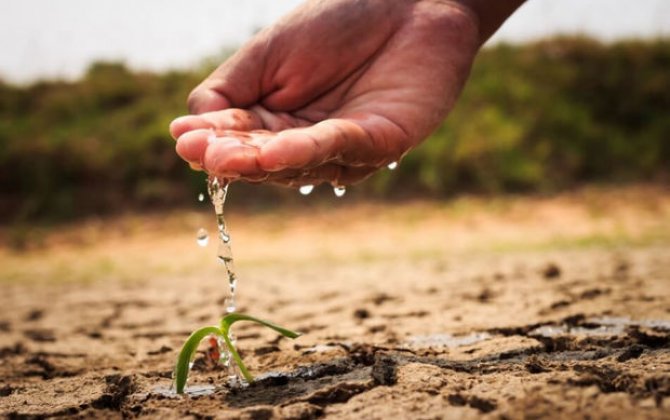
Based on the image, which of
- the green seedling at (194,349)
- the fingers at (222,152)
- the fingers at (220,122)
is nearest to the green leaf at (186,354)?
the green seedling at (194,349)

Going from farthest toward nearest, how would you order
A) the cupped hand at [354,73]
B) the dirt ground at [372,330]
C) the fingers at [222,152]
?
the cupped hand at [354,73] < the fingers at [222,152] < the dirt ground at [372,330]

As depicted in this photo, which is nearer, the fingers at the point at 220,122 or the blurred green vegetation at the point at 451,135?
the fingers at the point at 220,122

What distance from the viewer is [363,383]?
171cm

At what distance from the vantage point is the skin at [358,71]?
2.24 m

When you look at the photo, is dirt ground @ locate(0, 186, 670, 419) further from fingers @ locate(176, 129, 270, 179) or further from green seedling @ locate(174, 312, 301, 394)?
fingers @ locate(176, 129, 270, 179)

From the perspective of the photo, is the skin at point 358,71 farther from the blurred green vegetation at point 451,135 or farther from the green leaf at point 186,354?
the blurred green vegetation at point 451,135

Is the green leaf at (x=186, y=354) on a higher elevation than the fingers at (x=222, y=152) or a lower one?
lower

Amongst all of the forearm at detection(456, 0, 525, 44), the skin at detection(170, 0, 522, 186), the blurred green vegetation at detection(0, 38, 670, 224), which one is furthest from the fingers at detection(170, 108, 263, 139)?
the blurred green vegetation at detection(0, 38, 670, 224)

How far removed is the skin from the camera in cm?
224

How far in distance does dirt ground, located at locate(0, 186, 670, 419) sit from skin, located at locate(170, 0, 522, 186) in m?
0.62

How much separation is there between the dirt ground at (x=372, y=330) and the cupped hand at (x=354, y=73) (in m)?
0.61

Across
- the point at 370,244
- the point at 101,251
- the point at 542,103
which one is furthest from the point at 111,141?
the point at 542,103

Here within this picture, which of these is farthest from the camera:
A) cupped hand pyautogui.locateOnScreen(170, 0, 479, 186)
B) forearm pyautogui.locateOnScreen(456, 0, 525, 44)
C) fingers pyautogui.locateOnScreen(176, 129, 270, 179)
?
forearm pyautogui.locateOnScreen(456, 0, 525, 44)

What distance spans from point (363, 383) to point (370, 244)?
4588mm
